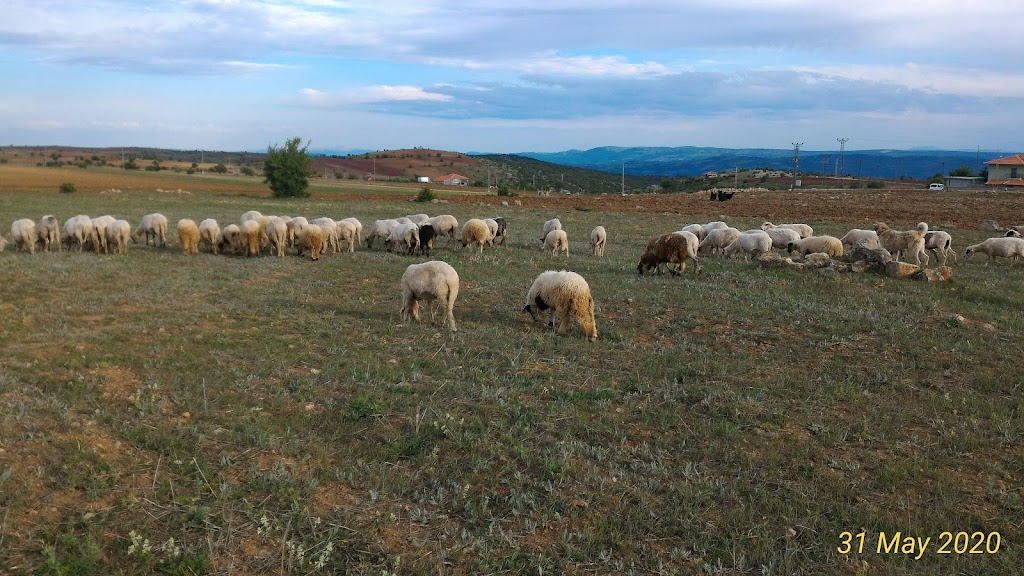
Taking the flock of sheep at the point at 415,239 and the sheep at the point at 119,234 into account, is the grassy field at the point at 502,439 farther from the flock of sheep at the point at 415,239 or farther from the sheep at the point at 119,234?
the sheep at the point at 119,234

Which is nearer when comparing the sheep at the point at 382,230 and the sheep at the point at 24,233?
the sheep at the point at 24,233

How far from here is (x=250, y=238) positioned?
19.0 meters

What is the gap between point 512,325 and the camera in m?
11.1

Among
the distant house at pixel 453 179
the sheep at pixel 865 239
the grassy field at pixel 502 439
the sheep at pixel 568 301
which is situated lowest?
the grassy field at pixel 502 439

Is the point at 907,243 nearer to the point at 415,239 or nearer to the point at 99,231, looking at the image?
the point at 415,239

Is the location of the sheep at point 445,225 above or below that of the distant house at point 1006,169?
below

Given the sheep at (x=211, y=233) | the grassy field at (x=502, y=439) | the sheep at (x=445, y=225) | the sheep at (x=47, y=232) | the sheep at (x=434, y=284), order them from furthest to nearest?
the sheep at (x=445, y=225) → the sheep at (x=211, y=233) → the sheep at (x=47, y=232) → the sheep at (x=434, y=284) → the grassy field at (x=502, y=439)

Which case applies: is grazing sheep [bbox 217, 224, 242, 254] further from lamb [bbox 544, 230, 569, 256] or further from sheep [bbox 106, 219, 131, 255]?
lamb [bbox 544, 230, 569, 256]

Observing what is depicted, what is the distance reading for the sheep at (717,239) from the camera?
68.0ft

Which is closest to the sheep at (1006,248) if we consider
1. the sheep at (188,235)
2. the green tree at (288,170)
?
the sheep at (188,235)

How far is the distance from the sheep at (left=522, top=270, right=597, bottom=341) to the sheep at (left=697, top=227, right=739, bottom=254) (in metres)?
11.8

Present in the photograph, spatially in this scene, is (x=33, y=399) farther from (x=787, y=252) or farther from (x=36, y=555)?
(x=787, y=252)

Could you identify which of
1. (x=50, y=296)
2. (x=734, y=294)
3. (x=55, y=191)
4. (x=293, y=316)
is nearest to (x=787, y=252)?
(x=734, y=294)

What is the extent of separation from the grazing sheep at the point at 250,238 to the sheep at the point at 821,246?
16.9m
